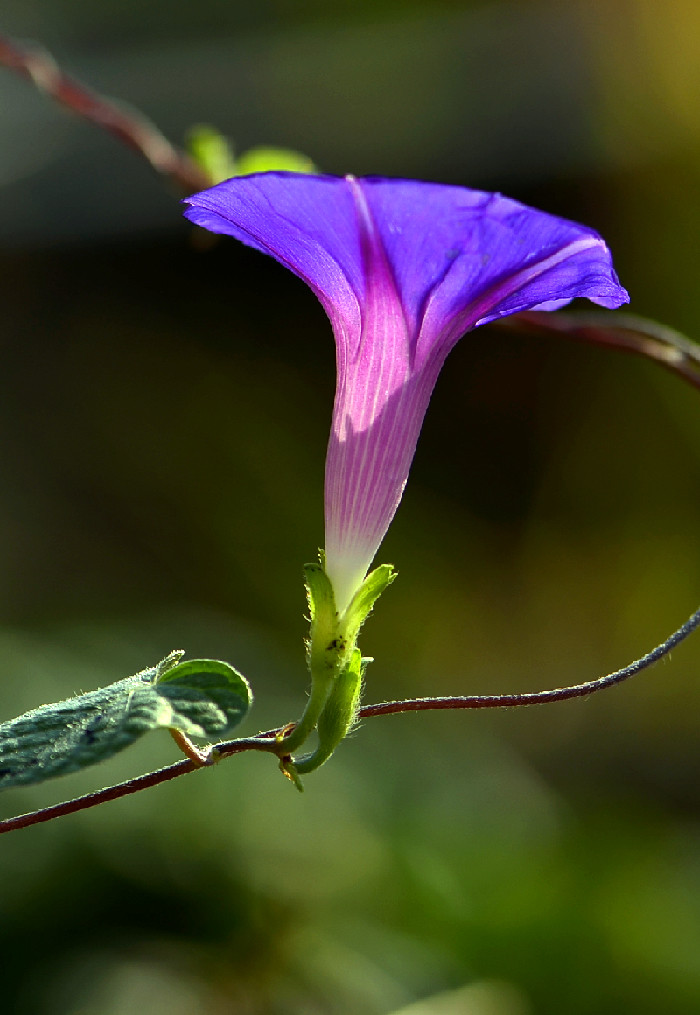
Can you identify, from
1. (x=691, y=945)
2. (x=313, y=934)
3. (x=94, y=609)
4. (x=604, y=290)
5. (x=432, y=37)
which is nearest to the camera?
(x=604, y=290)

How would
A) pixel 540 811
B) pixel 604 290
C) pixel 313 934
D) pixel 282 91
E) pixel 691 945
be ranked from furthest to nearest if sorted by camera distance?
pixel 282 91 → pixel 540 811 → pixel 691 945 → pixel 313 934 → pixel 604 290

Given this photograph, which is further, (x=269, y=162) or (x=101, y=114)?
(x=101, y=114)

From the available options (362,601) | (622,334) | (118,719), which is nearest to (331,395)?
(622,334)

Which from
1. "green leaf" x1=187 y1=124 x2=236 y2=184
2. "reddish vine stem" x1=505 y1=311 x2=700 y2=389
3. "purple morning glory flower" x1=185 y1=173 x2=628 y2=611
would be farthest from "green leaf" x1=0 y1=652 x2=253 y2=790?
"green leaf" x1=187 y1=124 x2=236 y2=184

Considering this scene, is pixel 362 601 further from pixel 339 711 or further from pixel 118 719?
pixel 118 719

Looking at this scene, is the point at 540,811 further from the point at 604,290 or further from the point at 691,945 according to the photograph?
the point at 604,290

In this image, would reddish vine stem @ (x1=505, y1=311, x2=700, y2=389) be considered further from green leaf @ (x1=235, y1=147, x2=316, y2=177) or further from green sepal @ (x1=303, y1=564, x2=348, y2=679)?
green sepal @ (x1=303, y1=564, x2=348, y2=679)

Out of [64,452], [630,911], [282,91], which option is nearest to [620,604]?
[630,911]
